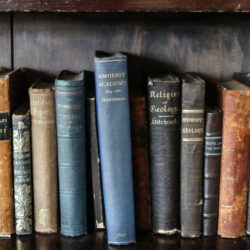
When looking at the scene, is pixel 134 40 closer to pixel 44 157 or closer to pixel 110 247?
pixel 44 157

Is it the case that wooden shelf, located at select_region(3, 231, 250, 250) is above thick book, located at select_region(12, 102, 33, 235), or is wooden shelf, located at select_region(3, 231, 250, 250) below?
below

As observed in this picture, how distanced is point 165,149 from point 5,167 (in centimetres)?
28

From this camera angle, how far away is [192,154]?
0.82 meters

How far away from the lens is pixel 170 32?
3.13ft

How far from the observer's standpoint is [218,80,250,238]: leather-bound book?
81 cm

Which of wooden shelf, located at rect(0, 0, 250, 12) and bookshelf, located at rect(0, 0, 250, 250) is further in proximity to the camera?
bookshelf, located at rect(0, 0, 250, 250)

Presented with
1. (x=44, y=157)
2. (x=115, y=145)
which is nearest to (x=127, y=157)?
(x=115, y=145)

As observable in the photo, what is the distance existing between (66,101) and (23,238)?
0.83 ft

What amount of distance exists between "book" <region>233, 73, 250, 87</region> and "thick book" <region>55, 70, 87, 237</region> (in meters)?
0.30

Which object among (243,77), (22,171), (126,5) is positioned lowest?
(22,171)

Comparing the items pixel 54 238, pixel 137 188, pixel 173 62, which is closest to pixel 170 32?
pixel 173 62

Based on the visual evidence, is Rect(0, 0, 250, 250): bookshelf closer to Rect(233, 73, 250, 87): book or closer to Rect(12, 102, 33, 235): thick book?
Rect(233, 73, 250, 87): book

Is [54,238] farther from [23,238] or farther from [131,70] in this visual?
[131,70]

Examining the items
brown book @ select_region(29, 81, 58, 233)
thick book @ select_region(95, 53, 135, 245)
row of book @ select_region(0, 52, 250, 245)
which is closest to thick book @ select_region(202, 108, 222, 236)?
row of book @ select_region(0, 52, 250, 245)
